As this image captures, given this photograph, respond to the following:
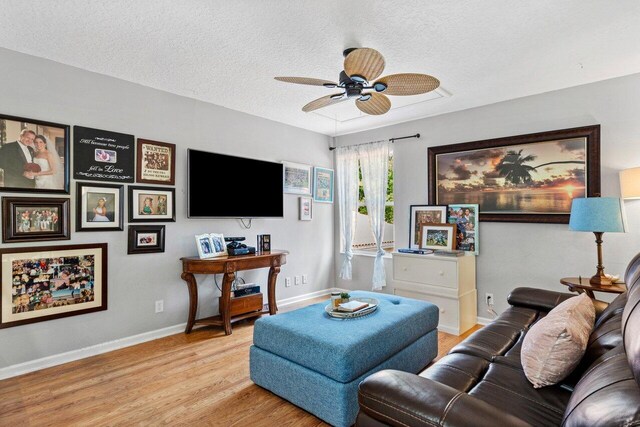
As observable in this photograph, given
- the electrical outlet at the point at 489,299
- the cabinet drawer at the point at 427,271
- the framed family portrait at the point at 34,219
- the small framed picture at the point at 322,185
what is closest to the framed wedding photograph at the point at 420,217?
the cabinet drawer at the point at 427,271

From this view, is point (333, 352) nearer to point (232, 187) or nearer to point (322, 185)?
point (232, 187)

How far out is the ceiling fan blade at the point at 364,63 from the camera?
6.63 ft

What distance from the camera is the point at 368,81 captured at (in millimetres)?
2402

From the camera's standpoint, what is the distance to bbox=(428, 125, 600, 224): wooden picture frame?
3.16m

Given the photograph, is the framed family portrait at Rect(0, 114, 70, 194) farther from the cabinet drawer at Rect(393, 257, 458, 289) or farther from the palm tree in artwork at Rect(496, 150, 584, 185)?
the palm tree in artwork at Rect(496, 150, 584, 185)

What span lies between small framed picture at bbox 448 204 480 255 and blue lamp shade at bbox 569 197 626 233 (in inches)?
44.2

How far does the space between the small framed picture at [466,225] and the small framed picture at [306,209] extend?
1917 mm

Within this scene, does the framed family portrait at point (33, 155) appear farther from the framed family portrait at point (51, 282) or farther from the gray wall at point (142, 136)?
the framed family portrait at point (51, 282)

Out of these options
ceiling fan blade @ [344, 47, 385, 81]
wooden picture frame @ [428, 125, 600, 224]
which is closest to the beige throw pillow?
ceiling fan blade @ [344, 47, 385, 81]

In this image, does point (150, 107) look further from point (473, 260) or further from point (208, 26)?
point (473, 260)

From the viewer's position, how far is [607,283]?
266 cm

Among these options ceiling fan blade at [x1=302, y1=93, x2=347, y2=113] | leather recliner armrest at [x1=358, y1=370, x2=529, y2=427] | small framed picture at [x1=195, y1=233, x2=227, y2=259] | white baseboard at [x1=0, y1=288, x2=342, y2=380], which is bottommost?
white baseboard at [x1=0, y1=288, x2=342, y2=380]

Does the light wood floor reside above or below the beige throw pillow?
below

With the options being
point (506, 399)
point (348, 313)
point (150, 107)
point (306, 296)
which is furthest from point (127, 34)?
point (306, 296)
